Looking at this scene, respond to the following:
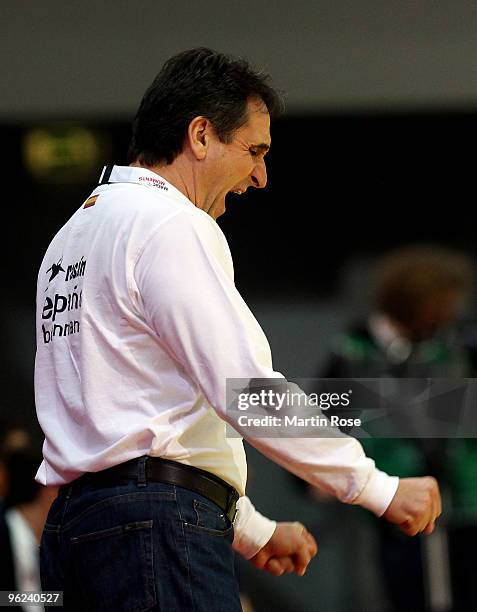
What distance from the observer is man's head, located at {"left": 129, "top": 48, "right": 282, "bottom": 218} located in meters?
2.35

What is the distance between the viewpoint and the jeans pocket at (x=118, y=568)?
6.56ft

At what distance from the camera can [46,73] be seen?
523cm

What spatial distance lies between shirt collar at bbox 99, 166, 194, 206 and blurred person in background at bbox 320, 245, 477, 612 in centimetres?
202

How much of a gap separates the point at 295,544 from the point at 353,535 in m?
3.09

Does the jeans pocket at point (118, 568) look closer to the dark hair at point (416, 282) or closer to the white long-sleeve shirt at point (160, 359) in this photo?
the white long-sleeve shirt at point (160, 359)

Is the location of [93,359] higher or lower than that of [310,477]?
higher

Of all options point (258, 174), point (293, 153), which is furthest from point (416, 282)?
point (258, 174)

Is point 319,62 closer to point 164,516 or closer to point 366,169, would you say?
point 366,169

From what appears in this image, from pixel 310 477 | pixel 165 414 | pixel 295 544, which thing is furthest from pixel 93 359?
pixel 295 544

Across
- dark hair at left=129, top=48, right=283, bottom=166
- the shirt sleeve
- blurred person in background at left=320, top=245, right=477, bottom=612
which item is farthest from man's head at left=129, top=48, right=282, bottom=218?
blurred person in background at left=320, top=245, right=477, bottom=612

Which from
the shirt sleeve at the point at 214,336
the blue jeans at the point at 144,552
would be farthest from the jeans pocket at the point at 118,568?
the shirt sleeve at the point at 214,336

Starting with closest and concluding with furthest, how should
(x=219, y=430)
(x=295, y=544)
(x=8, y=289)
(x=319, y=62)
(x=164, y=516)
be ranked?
(x=164, y=516), (x=219, y=430), (x=295, y=544), (x=319, y=62), (x=8, y=289)

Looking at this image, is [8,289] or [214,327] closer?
[214,327]

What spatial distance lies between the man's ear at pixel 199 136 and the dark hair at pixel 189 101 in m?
0.02
